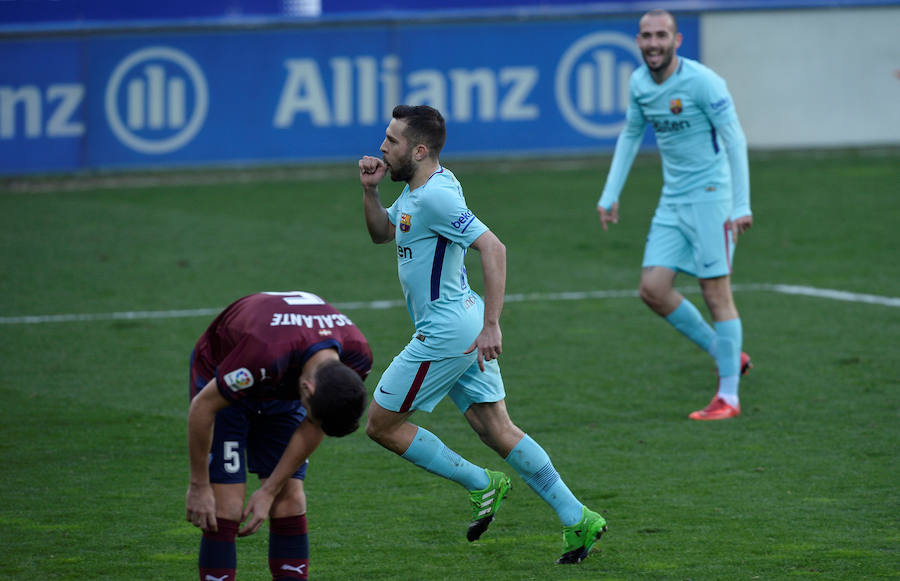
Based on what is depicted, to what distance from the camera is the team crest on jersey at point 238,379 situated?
4.50 m

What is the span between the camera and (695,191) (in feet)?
26.8

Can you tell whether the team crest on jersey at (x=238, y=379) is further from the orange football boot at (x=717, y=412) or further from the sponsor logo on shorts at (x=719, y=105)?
the sponsor logo on shorts at (x=719, y=105)

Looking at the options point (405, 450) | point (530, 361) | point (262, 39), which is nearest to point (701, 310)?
point (530, 361)

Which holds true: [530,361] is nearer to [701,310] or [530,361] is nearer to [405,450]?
[701,310]

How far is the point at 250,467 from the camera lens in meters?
5.18

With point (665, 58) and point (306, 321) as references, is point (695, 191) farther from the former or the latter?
point (306, 321)

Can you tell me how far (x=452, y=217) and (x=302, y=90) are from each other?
13.5m

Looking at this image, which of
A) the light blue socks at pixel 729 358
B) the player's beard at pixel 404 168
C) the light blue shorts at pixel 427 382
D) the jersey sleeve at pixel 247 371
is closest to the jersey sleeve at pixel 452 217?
the player's beard at pixel 404 168

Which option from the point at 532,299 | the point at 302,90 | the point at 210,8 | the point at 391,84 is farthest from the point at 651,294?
the point at 210,8

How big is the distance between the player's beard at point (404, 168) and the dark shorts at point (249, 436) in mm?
1152

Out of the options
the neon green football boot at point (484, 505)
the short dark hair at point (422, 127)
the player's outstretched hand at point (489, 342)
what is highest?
the short dark hair at point (422, 127)

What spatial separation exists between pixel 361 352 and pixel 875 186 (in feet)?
44.7

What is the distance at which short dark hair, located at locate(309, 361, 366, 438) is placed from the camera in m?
4.36

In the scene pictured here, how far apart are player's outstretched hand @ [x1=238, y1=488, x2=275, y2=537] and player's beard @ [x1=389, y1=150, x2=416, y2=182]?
1.62m
